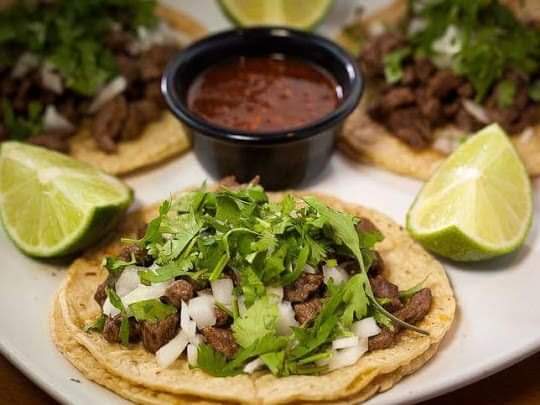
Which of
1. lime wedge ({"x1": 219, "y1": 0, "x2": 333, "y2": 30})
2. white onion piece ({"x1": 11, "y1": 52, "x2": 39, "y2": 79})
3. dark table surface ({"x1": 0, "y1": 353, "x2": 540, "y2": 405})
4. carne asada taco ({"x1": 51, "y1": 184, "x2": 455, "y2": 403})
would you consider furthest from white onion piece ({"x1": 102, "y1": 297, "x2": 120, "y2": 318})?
lime wedge ({"x1": 219, "y1": 0, "x2": 333, "y2": 30})

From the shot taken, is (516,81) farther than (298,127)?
Yes

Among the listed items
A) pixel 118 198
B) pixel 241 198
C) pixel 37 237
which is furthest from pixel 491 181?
pixel 37 237

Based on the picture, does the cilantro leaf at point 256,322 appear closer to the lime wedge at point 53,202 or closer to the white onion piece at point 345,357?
the white onion piece at point 345,357

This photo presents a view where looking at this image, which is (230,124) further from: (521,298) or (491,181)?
(521,298)

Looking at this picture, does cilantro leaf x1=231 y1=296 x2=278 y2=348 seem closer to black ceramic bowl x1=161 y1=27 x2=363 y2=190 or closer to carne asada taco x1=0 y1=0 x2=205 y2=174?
black ceramic bowl x1=161 y1=27 x2=363 y2=190

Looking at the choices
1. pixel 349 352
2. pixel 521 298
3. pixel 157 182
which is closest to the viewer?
pixel 349 352

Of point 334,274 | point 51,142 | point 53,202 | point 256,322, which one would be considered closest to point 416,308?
point 334,274
